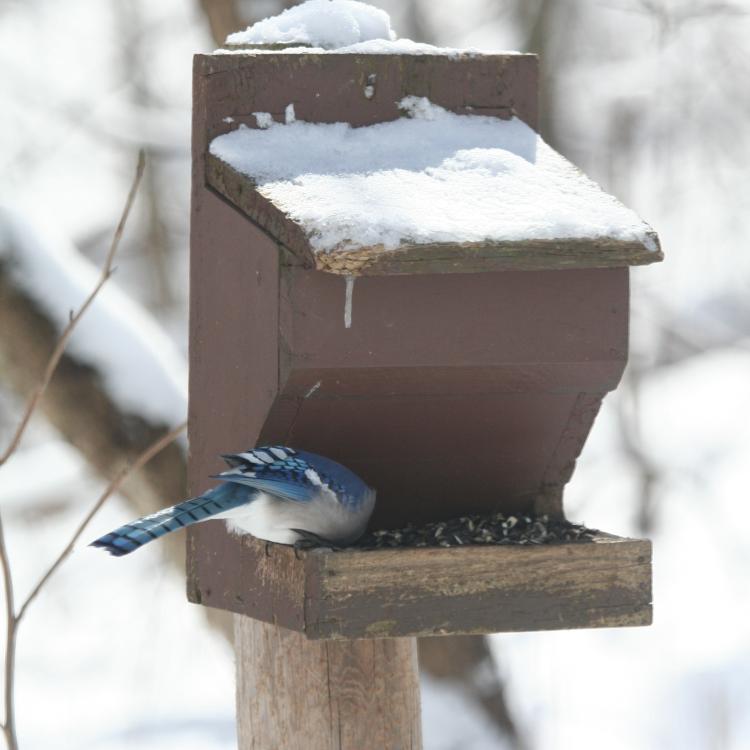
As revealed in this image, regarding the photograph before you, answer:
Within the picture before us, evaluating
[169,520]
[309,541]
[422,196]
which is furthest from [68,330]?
[422,196]

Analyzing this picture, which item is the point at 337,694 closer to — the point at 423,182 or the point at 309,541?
the point at 309,541

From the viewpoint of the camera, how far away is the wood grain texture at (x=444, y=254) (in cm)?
260

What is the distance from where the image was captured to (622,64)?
9359mm

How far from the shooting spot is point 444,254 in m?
2.66

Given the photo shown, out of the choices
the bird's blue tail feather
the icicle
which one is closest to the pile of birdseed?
the bird's blue tail feather


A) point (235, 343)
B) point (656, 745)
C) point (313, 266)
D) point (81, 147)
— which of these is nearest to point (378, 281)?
point (313, 266)

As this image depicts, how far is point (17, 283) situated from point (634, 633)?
4.65 meters

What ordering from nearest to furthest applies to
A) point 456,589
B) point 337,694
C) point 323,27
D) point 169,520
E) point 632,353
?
point 169,520, point 456,589, point 337,694, point 323,27, point 632,353

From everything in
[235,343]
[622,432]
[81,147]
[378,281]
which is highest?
[378,281]

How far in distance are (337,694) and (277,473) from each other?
1.96 ft

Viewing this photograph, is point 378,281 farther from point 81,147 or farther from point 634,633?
point 81,147

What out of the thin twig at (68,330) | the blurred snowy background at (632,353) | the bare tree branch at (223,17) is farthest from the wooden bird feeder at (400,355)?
the blurred snowy background at (632,353)

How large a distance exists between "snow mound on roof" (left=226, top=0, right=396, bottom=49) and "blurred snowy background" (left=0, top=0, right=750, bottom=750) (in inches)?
139

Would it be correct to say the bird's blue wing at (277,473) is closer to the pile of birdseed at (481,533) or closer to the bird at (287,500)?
the bird at (287,500)
